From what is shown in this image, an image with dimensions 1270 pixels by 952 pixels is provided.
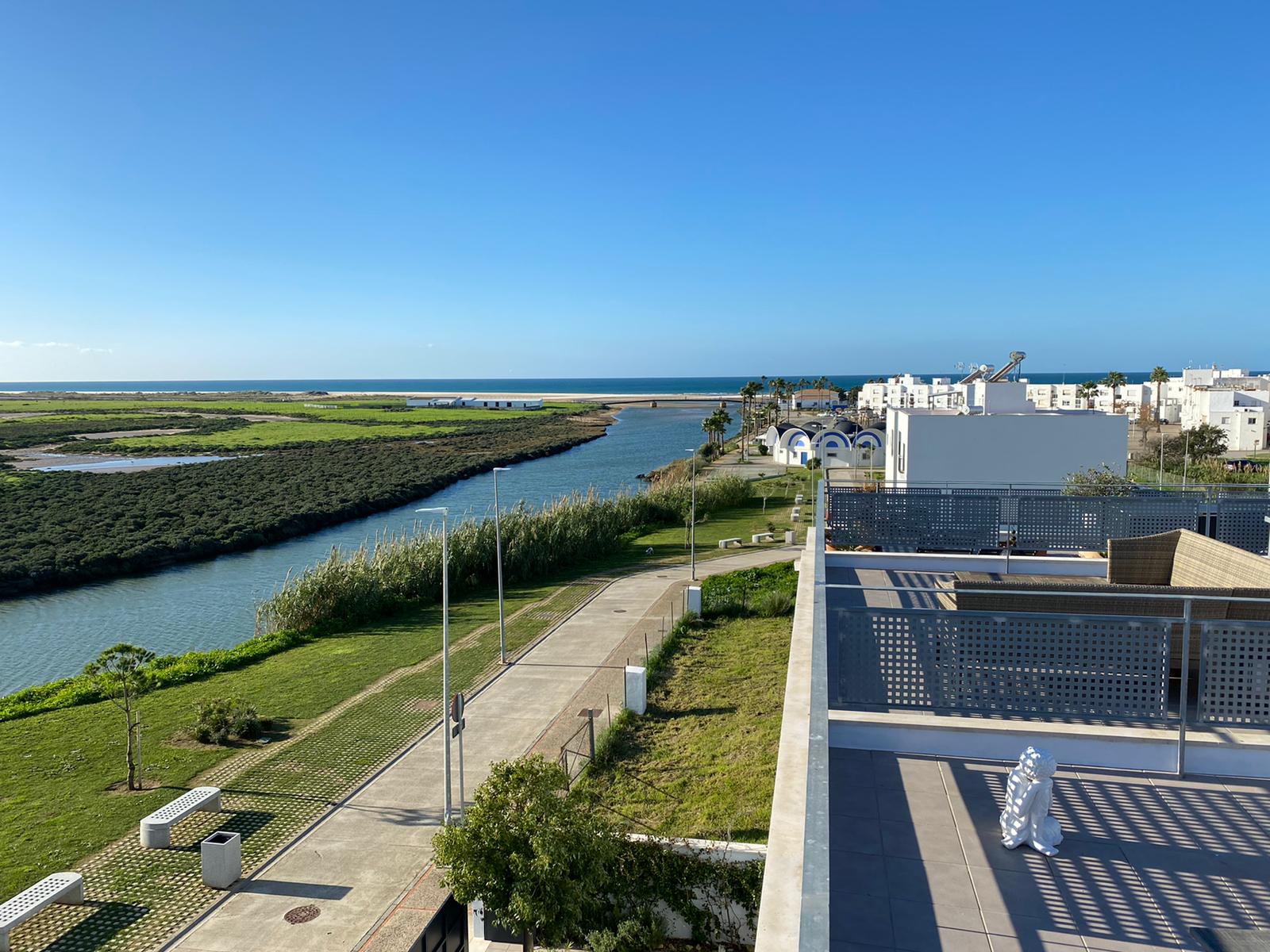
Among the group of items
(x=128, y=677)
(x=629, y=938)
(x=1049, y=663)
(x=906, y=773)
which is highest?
(x=1049, y=663)

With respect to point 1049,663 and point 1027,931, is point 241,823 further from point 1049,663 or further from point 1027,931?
point 1027,931

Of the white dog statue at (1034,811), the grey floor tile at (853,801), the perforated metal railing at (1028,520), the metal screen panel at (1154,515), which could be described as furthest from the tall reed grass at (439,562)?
the white dog statue at (1034,811)

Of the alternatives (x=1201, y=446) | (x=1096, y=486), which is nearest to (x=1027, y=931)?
(x=1096, y=486)

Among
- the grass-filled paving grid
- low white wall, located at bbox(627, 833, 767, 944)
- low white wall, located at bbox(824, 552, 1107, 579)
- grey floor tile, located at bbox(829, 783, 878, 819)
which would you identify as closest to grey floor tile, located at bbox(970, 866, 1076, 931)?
grey floor tile, located at bbox(829, 783, 878, 819)

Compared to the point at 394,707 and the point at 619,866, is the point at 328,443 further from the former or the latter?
the point at 619,866

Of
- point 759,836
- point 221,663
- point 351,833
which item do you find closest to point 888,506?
point 759,836

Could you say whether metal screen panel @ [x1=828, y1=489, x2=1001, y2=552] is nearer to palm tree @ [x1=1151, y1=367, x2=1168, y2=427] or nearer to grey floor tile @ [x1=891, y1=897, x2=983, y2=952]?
grey floor tile @ [x1=891, y1=897, x2=983, y2=952]

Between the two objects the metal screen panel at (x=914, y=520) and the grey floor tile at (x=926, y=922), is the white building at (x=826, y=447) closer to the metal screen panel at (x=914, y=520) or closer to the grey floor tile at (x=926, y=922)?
the metal screen panel at (x=914, y=520)
